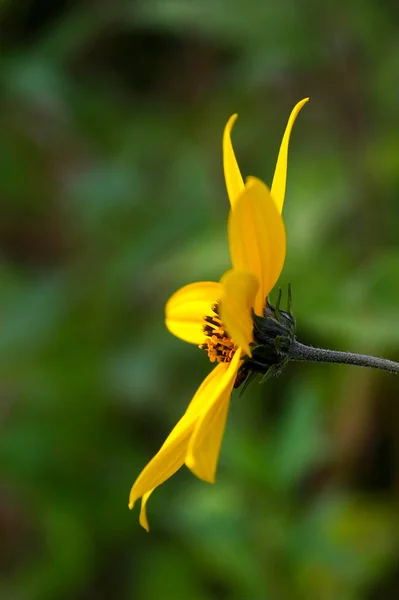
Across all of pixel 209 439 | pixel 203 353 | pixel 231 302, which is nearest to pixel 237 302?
pixel 231 302

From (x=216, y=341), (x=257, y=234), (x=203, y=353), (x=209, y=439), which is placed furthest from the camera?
(x=203, y=353)

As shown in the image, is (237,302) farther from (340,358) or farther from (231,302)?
(340,358)

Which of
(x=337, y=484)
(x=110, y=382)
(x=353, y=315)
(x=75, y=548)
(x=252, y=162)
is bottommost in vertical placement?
(x=75, y=548)

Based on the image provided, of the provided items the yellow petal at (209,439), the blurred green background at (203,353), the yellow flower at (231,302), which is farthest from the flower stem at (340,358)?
the blurred green background at (203,353)

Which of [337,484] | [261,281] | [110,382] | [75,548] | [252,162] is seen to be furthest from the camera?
[252,162]

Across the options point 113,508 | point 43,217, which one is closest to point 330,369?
point 113,508

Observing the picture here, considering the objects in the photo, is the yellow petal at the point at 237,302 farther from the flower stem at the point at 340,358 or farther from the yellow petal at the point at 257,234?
the flower stem at the point at 340,358

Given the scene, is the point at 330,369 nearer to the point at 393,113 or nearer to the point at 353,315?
the point at 353,315
